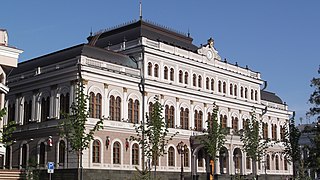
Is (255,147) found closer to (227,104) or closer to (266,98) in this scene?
(227,104)

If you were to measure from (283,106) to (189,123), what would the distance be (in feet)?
95.8

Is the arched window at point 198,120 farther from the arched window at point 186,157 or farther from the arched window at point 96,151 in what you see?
the arched window at point 96,151

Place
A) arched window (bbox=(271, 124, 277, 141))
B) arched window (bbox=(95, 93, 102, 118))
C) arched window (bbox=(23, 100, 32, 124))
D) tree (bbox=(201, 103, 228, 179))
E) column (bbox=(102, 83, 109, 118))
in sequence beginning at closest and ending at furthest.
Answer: arched window (bbox=(95, 93, 102, 118)) → column (bbox=(102, 83, 109, 118)) → arched window (bbox=(23, 100, 32, 124)) → tree (bbox=(201, 103, 228, 179)) → arched window (bbox=(271, 124, 277, 141))

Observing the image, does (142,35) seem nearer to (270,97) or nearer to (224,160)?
(224,160)

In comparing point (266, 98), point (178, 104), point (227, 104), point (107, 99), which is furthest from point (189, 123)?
point (266, 98)

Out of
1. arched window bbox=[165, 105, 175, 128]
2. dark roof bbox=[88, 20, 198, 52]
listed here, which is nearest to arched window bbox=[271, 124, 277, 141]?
dark roof bbox=[88, 20, 198, 52]

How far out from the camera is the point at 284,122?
8844 centimetres

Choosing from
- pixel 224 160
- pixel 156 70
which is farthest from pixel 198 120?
pixel 156 70

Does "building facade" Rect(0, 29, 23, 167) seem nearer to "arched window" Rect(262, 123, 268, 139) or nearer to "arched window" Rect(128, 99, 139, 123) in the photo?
"arched window" Rect(128, 99, 139, 123)

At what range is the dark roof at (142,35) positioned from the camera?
213 feet

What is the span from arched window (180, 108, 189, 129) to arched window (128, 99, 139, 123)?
7765mm

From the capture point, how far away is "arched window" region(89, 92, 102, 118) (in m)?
54.2

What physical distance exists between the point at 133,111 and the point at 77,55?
30.1ft

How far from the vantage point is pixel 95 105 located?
54688mm
